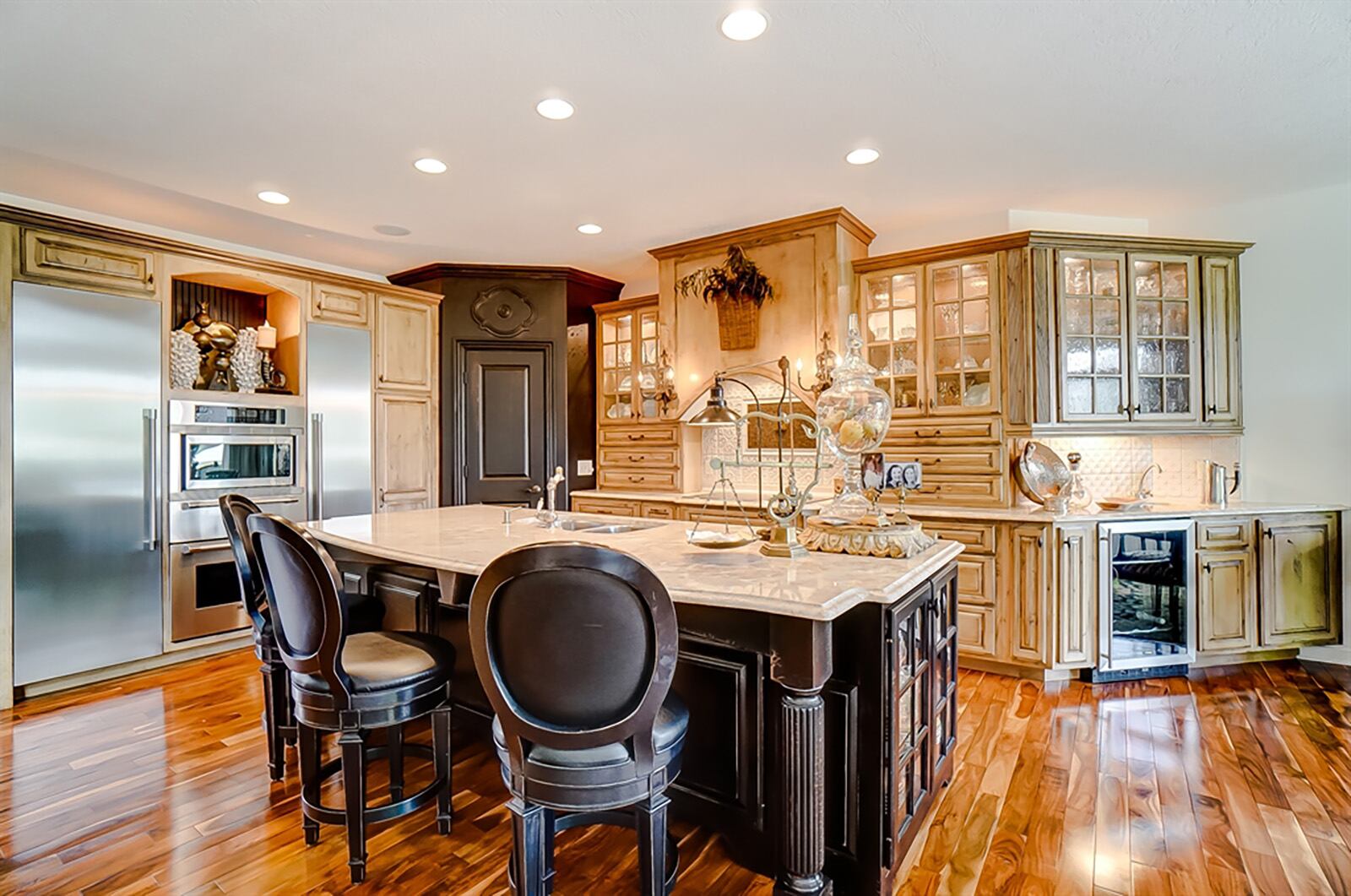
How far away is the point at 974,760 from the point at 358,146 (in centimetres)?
384

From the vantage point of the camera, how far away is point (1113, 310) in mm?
3863

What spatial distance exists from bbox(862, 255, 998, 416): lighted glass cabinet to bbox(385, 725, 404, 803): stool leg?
327 centimetres

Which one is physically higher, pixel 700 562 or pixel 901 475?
pixel 901 475

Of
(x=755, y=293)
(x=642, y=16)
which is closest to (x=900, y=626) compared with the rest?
(x=642, y=16)

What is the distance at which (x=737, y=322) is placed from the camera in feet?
14.6

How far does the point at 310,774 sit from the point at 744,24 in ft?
9.27

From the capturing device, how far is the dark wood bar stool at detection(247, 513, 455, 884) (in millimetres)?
1793

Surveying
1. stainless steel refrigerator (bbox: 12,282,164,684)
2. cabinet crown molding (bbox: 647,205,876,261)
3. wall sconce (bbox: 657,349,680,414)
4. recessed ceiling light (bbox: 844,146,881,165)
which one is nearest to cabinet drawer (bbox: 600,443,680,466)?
wall sconce (bbox: 657,349,680,414)

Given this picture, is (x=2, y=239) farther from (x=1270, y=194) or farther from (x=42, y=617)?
(x=1270, y=194)

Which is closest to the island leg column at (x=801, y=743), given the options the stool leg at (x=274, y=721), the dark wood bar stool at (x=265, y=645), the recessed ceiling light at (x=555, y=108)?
the dark wood bar stool at (x=265, y=645)

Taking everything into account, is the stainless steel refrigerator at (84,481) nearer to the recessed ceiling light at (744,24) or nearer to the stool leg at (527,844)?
the stool leg at (527,844)

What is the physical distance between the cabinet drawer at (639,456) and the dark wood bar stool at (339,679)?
3057 millimetres

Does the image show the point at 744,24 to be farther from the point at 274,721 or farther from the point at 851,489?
the point at 274,721

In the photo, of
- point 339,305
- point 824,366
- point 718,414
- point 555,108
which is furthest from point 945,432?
point 339,305
